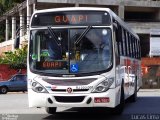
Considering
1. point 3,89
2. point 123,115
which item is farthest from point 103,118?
point 3,89

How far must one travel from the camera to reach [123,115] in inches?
637

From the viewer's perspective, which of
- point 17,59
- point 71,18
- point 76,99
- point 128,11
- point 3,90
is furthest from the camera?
point 128,11

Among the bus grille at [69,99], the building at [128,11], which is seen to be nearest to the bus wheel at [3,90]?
the building at [128,11]

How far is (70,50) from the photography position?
13.9 meters

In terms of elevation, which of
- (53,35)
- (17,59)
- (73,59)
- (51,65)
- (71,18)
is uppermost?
(71,18)

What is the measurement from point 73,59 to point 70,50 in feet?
0.94

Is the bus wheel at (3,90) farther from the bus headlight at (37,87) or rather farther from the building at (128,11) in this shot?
the bus headlight at (37,87)

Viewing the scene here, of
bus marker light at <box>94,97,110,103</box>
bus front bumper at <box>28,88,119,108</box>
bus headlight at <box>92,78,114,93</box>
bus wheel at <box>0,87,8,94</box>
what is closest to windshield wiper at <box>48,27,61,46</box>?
bus front bumper at <box>28,88,119,108</box>

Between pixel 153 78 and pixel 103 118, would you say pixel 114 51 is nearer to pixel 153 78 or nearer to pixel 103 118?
pixel 103 118

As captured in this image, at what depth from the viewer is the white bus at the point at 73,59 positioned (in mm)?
13547

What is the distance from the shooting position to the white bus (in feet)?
44.4

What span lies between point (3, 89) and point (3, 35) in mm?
52867

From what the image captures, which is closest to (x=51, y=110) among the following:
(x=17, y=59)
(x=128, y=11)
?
(x=17, y=59)

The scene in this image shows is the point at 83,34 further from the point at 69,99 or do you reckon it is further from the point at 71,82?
the point at 69,99
